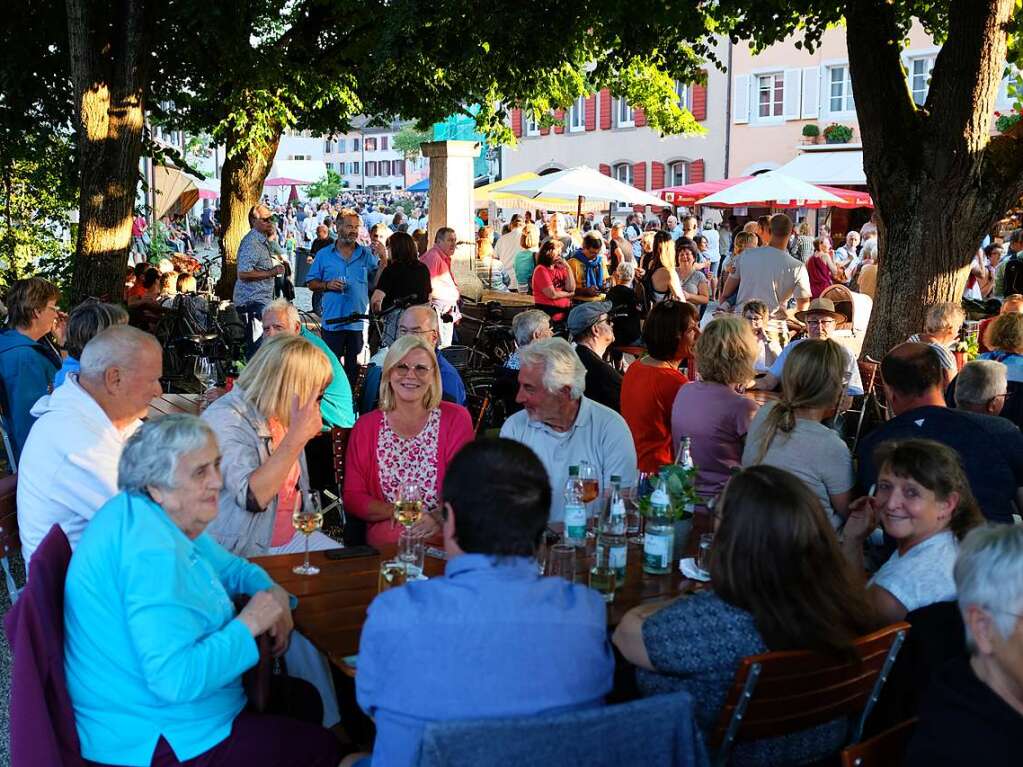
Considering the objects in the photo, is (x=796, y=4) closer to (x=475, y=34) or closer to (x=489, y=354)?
(x=475, y=34)

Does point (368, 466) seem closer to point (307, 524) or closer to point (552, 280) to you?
point (307, 524)

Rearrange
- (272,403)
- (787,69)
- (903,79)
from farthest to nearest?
(787,69), (903,79), (272,403)

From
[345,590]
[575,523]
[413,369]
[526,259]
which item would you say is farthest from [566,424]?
[526,259]

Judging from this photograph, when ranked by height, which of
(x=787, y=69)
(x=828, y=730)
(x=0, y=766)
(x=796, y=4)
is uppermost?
(x=787, y=69)

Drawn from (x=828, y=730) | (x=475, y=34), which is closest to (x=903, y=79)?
(x=475, y=34)

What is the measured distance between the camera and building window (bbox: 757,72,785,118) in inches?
1347

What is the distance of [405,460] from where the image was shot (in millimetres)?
4520

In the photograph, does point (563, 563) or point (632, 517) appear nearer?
point (563, 563)

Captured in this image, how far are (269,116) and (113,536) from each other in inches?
430

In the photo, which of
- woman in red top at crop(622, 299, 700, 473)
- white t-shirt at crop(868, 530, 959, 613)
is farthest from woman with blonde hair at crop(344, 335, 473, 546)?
white t-shirt at crop(868, 530, 959, 613)

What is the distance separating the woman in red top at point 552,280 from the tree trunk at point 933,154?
3.99 m

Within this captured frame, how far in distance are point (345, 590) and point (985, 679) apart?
6.18 ft

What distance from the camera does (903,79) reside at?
8.00 meters

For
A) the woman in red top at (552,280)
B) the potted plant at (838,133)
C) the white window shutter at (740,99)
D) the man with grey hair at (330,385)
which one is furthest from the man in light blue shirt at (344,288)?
the white window shutter at (740,99)
